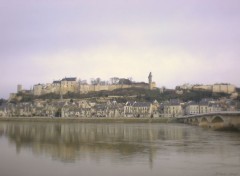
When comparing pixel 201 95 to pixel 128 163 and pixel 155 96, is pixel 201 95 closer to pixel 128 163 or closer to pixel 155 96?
pixel 155 96

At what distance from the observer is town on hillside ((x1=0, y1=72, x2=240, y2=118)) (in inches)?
4090

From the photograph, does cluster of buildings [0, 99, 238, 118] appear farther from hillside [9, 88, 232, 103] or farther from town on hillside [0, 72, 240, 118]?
hillside [9, 88, 232, 103]

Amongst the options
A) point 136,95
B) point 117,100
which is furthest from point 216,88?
point 117,100

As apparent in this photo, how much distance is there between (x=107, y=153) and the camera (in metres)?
22.2

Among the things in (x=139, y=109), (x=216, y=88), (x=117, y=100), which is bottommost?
(x=139, y=109)

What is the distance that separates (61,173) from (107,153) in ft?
21.7

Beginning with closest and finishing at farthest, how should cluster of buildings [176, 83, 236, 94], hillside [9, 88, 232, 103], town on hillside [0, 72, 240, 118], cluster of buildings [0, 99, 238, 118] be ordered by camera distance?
cluster of buildings [0, 99, 238, 118]
town on hillside [0, 72, 240, 118]
hillside [9, 88, 232, 103]
cluster of buildings [176, 83, 236, 94]

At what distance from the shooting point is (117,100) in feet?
408

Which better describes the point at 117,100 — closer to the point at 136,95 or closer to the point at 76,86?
the point at 136,95

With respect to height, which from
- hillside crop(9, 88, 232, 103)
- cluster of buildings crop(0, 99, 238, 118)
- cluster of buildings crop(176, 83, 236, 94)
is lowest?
cluster of buildings crop(0, 99, 238, 118)

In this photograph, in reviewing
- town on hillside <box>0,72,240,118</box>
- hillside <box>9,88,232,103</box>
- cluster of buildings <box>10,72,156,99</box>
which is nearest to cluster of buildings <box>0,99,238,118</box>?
town on hillside <box>0,72,240,118</box>

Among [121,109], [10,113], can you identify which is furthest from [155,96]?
[10,113]

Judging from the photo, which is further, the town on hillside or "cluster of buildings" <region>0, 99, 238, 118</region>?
the town on hillside

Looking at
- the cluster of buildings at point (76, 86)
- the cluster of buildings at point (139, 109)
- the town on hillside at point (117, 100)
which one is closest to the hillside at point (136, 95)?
the town on hillside at point (117, 100)
